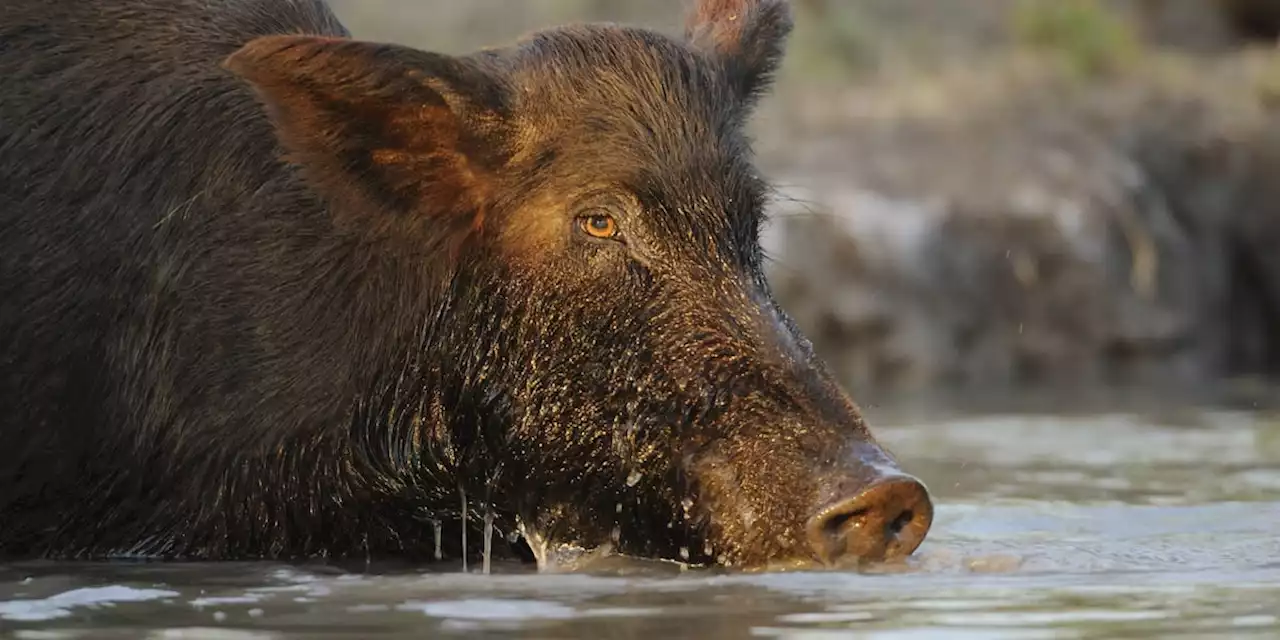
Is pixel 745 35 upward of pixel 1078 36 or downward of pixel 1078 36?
downward

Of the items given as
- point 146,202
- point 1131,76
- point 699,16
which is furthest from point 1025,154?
point 146,202

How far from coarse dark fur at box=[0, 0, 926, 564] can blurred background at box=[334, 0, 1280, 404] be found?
255 inches

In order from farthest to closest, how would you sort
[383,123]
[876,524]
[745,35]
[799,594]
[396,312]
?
[745,35], [396,312], [383,123], [876,524], [799,594]

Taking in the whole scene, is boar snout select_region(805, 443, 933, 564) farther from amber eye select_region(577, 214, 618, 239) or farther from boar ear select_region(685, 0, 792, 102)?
boar ear select_region(685, 0, 792, 102)

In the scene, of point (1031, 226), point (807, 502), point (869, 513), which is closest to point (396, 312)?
point (807, 502)

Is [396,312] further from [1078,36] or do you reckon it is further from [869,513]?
[1078,36]

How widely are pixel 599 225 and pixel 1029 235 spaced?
803 centimetres

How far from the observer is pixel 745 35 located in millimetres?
6363

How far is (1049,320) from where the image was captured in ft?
44.3

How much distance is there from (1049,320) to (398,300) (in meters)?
8.24

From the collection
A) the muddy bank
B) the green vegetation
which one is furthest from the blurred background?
the green vegetation

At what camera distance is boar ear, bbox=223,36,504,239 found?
5375 millimetres

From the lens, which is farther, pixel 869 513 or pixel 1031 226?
pixel 1031 226

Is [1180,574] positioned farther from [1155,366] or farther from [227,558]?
[1155,366]
